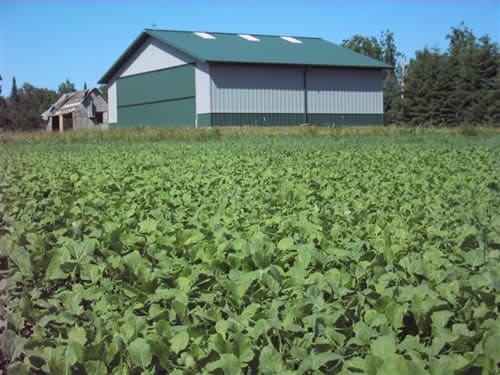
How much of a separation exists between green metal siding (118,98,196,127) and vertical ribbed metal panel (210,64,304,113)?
6.40ft

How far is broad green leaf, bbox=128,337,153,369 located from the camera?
2.07 metres

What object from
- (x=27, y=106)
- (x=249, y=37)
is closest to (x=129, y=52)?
(x=249, y=37)

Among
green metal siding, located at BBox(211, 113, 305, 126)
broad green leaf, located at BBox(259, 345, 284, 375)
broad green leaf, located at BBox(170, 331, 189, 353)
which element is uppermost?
green metal siding, located at BBox(211, 113, 305, 126)

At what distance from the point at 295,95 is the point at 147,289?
33.5m

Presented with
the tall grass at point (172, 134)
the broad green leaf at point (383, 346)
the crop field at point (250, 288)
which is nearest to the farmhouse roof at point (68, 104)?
the tall grass at point (172, 134)

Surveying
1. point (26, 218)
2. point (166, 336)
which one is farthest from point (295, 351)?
point (26, 218)

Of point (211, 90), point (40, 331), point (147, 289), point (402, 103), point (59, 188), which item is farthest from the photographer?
point (402, 103)

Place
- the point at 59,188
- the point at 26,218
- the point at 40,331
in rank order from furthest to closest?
the point at 59,188 < the point at 26,218 < the point at 40,331

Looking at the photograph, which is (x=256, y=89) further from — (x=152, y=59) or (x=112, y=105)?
(x=112, y=105)

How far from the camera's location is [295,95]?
3572 cm

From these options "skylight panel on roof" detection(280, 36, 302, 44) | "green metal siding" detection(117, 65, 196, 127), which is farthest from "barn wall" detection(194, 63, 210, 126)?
"skylight panel on roof" detection(280, 36, 302, 44)

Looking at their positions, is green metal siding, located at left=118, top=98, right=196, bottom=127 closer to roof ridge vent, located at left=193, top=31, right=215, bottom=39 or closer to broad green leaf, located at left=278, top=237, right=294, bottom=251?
roof ridge vent, located at left=193, top=31, right=215, bottom=39

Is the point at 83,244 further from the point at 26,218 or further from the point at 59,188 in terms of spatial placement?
the point at 59,188

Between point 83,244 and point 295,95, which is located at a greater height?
point 295,95
